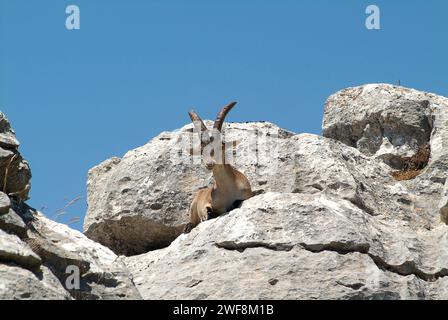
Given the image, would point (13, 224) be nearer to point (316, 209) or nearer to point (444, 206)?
point (316, 209)

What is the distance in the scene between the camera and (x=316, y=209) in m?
13.4

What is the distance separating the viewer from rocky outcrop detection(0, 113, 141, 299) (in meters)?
10.3

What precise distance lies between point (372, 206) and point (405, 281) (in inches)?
99.6

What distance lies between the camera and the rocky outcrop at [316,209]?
1248cm

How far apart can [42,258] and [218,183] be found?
6.36 metres

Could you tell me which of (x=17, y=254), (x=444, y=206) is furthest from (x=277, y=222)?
(x=17, y=254)

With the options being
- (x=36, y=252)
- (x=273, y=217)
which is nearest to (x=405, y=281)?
(x=273, y=217)

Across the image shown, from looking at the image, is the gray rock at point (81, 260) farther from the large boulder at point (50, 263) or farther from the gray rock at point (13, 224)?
the gray rock at point (13, 224)

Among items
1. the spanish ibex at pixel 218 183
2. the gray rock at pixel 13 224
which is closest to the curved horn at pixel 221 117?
the spanish ibex at pixel 218 183

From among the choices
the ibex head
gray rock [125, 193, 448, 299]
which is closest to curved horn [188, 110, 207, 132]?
the ibex head

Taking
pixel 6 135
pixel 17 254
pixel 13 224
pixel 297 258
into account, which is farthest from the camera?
pixel 297 258
